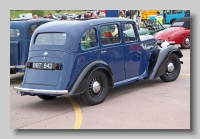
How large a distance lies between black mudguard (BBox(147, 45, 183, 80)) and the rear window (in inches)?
108

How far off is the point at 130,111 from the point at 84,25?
80.7 inches

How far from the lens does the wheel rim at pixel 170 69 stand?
898 cm

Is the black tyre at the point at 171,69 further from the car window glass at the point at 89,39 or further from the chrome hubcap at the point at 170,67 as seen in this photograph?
the car window glass at the point at 89,39

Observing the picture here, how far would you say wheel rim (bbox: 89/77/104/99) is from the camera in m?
6.95

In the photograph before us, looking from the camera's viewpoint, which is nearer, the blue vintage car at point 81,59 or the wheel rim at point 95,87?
the blue vintage car at point 81,59

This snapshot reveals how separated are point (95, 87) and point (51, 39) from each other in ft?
4.59

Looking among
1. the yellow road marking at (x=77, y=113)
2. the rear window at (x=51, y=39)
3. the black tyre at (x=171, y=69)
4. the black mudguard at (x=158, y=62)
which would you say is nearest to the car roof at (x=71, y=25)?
the rear window at (x=51, y=39)

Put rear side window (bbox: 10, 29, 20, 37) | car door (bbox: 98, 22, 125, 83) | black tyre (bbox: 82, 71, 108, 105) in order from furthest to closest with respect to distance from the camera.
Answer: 1. rear side window (bbox: 10, 29, 20, 37)
2. car door (bbox: 98, 22, 125, 83)
3. black tyre (bbox: 82, 71, 108, 105)

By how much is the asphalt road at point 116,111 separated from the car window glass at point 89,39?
127 cm

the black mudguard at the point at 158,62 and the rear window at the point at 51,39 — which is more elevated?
the rear window at the point at 51,39

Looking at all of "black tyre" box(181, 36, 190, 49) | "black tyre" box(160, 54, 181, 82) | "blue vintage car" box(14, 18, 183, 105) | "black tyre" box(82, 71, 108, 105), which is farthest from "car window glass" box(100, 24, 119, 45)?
"black tyre" box(181, 36, 190, 49)

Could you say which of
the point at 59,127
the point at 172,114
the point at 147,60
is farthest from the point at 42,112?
the point at 147,60

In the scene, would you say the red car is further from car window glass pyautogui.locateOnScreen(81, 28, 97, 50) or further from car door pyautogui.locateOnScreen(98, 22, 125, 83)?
car window glass pyautogui.locateOnScreen(81, 28, 97, 50)

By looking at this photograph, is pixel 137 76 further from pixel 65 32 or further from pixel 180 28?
pixel 180 28
